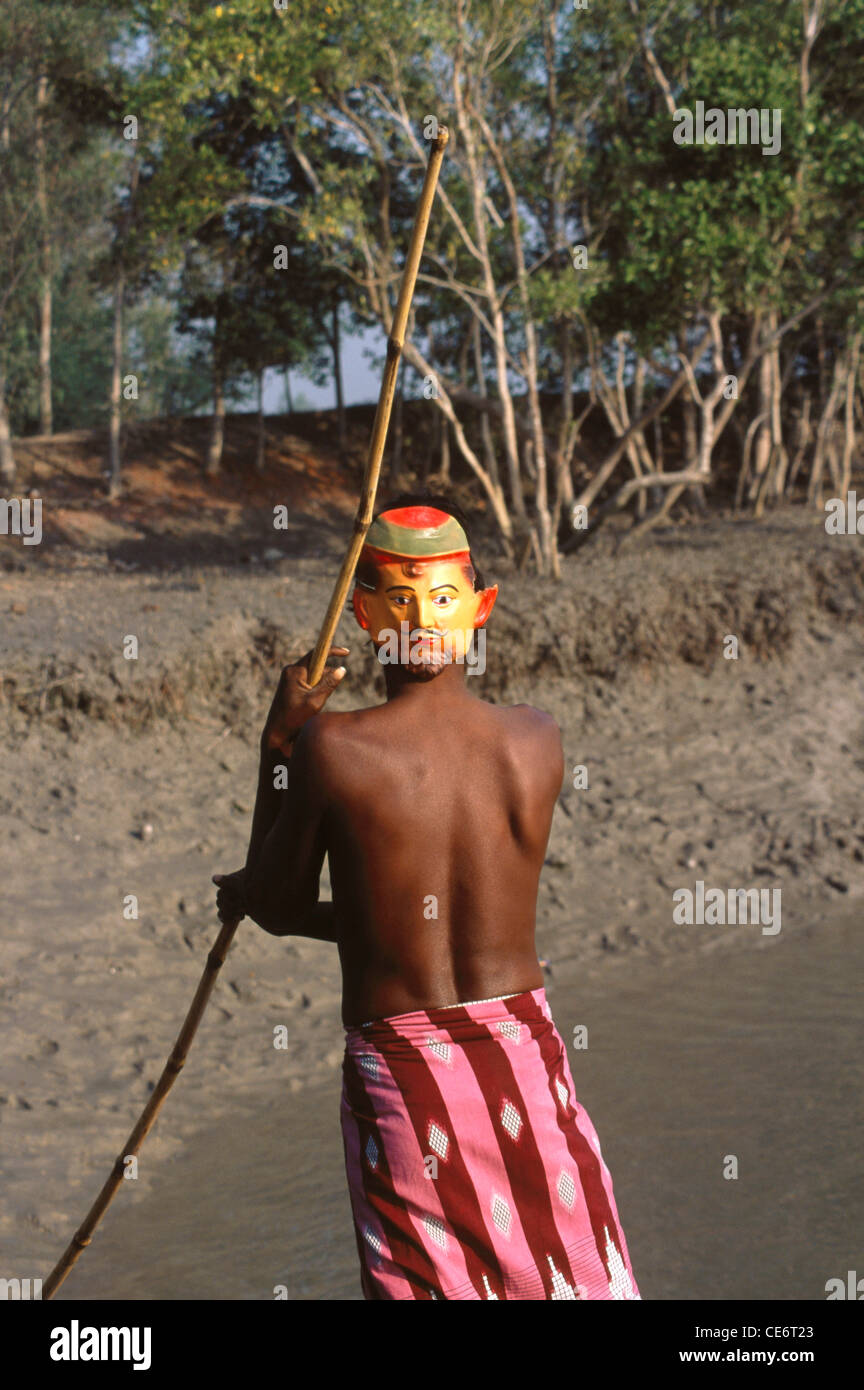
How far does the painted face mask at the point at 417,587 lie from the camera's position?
252cm

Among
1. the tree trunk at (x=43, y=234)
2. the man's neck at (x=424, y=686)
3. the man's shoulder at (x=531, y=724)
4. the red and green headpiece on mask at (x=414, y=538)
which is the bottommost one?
the man's shoulder at (x=531, y=724)

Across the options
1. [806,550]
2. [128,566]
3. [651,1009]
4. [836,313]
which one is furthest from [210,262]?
[651,1009]

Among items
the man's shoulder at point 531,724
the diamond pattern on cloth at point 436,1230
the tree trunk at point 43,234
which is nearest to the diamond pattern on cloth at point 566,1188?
the diamond pattern on cloth at point 436,1230

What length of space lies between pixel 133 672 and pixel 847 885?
474 cm

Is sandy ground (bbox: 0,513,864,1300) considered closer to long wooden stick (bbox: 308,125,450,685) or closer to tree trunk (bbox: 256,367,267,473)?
long wooden stick (bbox: 308,125,450,685)

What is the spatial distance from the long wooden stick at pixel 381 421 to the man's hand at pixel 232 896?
1.31 feet

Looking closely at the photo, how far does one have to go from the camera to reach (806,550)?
11.8 m

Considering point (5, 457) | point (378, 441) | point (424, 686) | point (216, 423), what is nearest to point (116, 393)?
point (5, 457)

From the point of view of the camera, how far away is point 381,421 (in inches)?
99.3

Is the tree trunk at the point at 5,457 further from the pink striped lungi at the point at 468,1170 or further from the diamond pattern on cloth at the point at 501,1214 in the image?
A: the diamond pattern on cloth at the point at 501,1214

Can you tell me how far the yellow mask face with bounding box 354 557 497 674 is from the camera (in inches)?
98.7

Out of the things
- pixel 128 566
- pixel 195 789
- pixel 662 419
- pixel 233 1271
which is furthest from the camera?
pixel 662 419

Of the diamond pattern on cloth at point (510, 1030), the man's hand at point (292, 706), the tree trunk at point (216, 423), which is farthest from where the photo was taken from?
the tree trunk at point (216, 423)

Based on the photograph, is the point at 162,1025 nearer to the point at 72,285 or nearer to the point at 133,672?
the point at 133,672
